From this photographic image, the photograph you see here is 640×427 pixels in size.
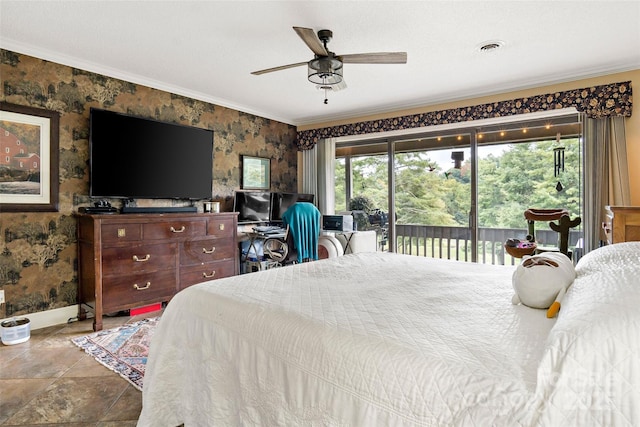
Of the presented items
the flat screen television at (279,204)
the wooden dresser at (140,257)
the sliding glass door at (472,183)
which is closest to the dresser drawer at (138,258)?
the wooden dresser at (140,257)

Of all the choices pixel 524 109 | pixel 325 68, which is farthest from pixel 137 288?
pixel 524 109

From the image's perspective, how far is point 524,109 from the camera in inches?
155

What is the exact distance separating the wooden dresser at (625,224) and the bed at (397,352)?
112 centimetres

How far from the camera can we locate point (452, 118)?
444 cm

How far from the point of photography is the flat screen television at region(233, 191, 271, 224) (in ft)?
15.6

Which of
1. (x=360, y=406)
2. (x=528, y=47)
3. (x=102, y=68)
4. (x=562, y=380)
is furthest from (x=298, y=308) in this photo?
(x=102, y=68)

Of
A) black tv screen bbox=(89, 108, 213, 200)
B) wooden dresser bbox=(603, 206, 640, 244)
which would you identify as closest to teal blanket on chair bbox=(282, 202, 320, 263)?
black tv screen bbox=(89, 108, 213, 200)

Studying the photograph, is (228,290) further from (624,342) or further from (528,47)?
(528,47)

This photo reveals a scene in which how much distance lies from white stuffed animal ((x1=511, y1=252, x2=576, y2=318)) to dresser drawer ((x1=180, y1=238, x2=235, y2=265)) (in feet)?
10.6

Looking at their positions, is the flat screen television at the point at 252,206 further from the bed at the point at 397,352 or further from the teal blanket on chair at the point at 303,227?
the bed at the point at 397,352

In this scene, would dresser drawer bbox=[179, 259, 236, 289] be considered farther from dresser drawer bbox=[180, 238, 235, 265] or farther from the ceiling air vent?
the ceiling air vent

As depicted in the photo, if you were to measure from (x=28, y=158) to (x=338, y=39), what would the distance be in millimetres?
2889

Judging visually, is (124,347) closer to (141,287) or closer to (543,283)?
(141,287)

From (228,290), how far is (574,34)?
10.5 ft
